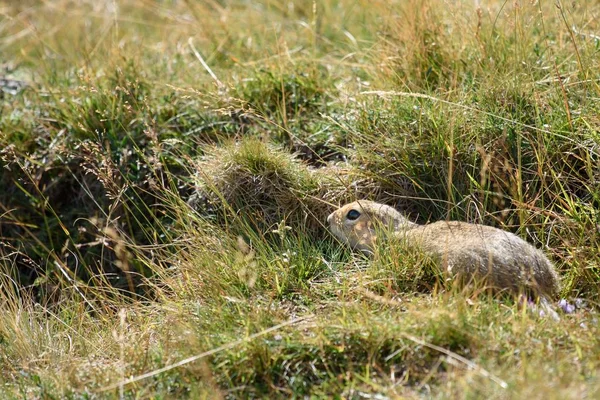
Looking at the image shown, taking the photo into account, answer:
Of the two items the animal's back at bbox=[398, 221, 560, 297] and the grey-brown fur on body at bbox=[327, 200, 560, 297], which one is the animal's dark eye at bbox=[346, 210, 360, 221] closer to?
the grey-brown fur on body at bbox=[327, 200, 560, 297]

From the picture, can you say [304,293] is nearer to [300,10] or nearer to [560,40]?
[560,40]

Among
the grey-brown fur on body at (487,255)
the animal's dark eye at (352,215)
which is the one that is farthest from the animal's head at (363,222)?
the grey-brown fur on body at (487,255)

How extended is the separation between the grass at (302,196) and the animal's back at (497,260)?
158 mm

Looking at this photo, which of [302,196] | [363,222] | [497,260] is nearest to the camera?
[497,260]

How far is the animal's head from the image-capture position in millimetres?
4613

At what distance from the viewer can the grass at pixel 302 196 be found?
12.1ft

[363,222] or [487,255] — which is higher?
[487,255]

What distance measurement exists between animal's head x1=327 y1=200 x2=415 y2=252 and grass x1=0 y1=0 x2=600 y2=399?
0.14 meters

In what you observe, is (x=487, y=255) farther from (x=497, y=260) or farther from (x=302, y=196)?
(x=302, y=196)

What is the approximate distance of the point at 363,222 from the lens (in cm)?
466

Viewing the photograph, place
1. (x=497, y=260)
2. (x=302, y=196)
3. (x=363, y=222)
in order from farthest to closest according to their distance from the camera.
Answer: (x=302, y=196), (x=363, y=222), (x=497, y=260)

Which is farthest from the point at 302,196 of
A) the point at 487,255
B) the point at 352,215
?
the point at 487,255

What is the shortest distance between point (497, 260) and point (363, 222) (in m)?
0.91

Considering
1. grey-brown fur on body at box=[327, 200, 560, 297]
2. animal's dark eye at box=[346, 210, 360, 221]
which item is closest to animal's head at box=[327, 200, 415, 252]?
animal's dark eye at box=[346, 210, 360, 221]
